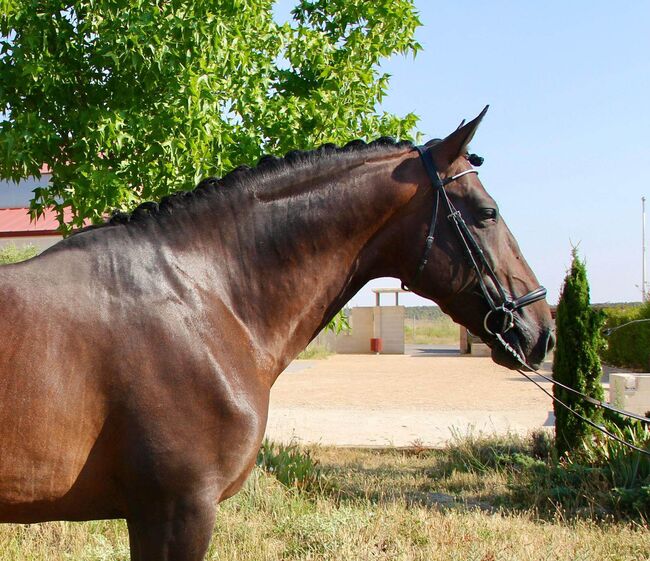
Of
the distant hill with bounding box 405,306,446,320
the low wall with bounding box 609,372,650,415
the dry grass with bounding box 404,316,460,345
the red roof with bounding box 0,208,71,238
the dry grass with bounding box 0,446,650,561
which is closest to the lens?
the dry grass with bounding box 0,446,650,561

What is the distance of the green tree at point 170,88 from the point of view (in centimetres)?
532

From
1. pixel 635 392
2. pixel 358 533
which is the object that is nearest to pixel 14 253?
pixel 635 392

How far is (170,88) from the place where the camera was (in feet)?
17.6

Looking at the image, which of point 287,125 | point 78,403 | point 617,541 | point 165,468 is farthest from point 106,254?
point 617,541

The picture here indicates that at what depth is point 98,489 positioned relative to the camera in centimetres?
224

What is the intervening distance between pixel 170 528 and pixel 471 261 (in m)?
Answer: 1.51

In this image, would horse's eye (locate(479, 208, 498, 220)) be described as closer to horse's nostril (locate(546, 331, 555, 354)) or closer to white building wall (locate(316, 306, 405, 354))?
horse's nostril (locate(546, 331, 555, 354))

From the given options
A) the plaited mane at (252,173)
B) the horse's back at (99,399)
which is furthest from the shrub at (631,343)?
the horse's back at (99,399)

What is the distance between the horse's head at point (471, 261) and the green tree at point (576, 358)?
14.9 ft

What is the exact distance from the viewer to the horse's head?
9.10 feet

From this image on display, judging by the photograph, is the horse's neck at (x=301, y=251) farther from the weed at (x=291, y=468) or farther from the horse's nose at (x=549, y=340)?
the weed at (x=291, y=468)

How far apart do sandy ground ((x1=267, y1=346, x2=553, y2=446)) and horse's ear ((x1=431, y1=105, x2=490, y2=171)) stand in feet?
18.2

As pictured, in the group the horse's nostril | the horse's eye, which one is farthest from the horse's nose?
the horse's eye

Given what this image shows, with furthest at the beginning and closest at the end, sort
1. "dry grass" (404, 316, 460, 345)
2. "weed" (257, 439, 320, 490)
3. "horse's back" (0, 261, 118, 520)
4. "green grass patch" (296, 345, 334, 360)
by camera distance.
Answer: "dry grass" (404, 316, 460, 345) < "green grass patch" (296, 345, 334, 360) < "weed" (257, 439, 320, 490) < "horse's back" (0, 261, 118, 520)
